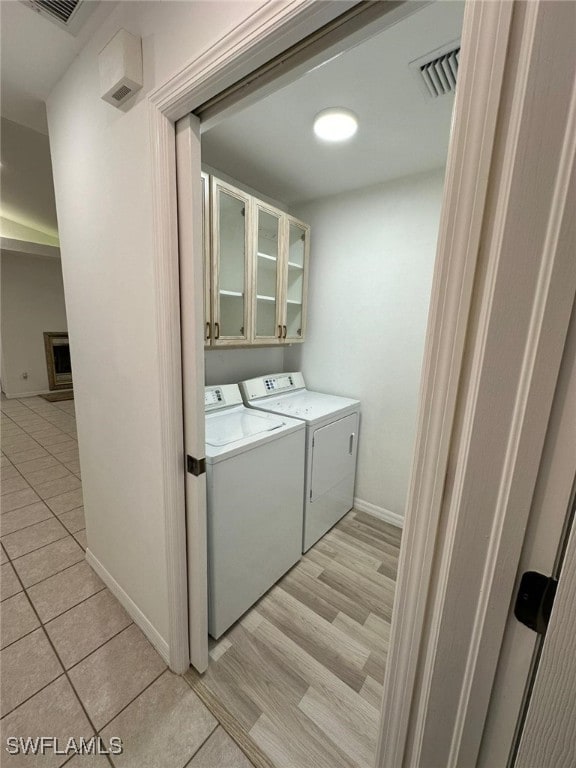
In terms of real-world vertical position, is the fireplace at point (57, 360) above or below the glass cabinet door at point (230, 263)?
below

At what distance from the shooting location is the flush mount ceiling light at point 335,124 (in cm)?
146

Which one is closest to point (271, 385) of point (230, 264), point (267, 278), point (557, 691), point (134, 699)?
point (267, 278)

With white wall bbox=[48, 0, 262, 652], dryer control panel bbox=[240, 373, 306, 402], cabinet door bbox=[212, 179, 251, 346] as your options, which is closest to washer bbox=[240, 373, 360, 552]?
dryer control panel bbox=[240, 373, 306, 402]

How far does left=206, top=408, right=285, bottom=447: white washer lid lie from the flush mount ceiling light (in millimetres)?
1579

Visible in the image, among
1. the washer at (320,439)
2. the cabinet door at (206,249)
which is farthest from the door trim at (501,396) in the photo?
the cabinet door at (206,249)

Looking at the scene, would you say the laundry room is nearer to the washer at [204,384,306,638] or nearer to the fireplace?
the washer at [204,384,306,638]

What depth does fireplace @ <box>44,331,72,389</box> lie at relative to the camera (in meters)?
5.80

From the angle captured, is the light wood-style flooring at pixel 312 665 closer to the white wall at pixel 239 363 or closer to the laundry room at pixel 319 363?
the laundry room at pixel 319 363

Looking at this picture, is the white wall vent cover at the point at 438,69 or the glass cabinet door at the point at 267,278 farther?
the glass cabinet door at the point at 267,278

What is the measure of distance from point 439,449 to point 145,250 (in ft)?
3.67

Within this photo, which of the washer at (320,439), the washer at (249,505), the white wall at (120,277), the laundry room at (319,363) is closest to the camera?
the white wall at (120,277)

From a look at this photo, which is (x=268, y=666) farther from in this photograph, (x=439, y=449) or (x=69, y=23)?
(x=69, y=23)

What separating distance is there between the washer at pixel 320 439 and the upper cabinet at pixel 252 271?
1.37ft

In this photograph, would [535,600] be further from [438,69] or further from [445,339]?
[438,69]
